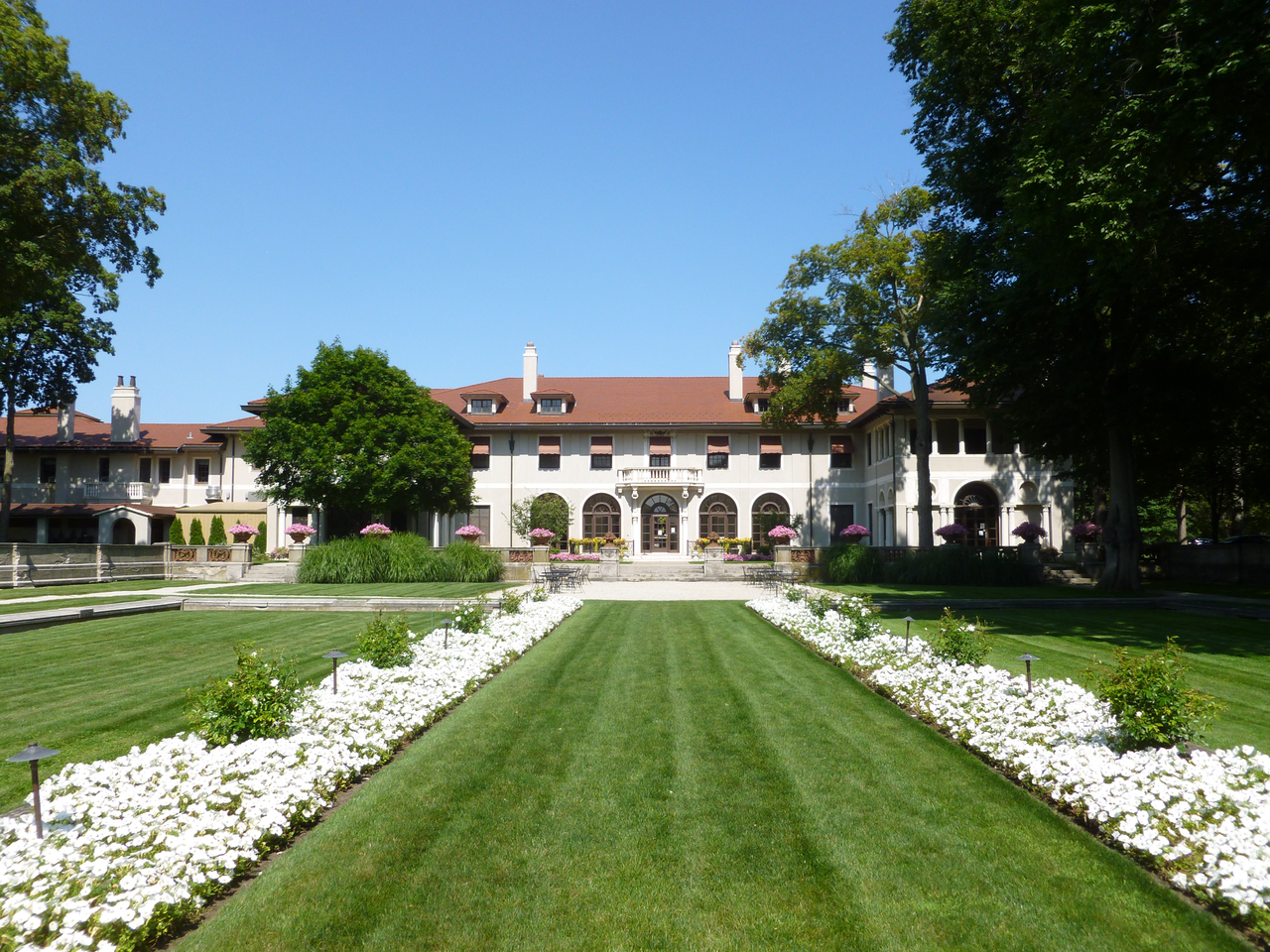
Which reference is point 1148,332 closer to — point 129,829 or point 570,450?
point 129,829

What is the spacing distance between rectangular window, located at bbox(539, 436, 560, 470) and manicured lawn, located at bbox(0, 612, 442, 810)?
27.9 meters

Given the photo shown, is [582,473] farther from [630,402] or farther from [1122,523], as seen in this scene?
[1122,523]

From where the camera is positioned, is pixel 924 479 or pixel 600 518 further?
pixel 600 518

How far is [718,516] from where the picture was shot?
43844mm

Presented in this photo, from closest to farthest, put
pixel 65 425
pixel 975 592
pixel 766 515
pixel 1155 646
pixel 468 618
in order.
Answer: pixel 1155 646, pixel 468 618, pixel 975 592, pixel 766 515, pixel 65 425

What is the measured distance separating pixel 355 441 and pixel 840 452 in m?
25.6

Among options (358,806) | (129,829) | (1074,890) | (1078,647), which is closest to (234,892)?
(129,829)

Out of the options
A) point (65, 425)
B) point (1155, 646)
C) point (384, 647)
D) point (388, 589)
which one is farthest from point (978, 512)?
point (65, 425)

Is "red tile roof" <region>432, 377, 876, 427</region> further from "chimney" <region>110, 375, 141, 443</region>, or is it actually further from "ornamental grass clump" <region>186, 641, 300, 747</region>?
"ornamental grass clump" <region>186, 641, 300, 747</region>

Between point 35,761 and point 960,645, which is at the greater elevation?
point 35,761

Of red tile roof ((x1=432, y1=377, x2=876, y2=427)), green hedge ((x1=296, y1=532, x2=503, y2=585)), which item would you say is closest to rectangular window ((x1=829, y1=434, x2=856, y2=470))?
red tile roof ((x1=432, y1=377, x2=876, y2=427))

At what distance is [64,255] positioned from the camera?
21.5 meters

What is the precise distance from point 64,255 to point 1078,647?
84.5 ft

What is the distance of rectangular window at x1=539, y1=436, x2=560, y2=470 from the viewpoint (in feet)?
145
